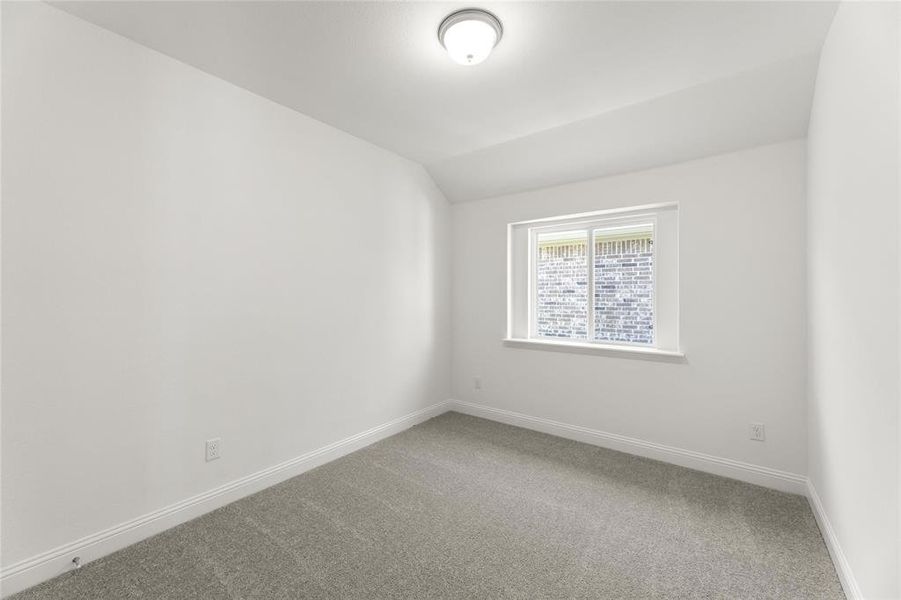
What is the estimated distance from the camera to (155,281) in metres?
1.95

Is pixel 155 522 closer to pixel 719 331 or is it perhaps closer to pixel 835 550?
pixel 835 550

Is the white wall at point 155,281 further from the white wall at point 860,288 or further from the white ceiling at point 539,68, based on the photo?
the white wall at point 860,288

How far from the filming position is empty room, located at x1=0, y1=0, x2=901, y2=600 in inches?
61.3

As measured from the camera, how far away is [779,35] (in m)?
1.75

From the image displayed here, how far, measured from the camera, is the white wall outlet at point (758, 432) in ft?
7.98

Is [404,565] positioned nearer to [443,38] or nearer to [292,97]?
[443,38]

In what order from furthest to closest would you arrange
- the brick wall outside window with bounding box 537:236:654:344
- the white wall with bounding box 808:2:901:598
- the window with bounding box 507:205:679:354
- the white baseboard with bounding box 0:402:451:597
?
the brick wall outside window with bounding box 537:236:654:344 < the window with bounding box 507:205:679:354 < the white baseboard with bounding box 0:402:451:597 < the white wall with bounding box 808:2:901:598

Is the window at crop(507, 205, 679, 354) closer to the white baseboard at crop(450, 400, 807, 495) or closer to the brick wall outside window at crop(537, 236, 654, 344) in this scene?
the brick wall outside window at crop(537, 236, 654, 344)

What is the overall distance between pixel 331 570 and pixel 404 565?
1.04ft

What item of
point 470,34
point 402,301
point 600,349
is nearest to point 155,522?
point 402,301

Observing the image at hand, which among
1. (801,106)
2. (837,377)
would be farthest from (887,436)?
(801,106)

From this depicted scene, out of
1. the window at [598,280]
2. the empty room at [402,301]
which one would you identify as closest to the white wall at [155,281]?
the empty room at [402,301]

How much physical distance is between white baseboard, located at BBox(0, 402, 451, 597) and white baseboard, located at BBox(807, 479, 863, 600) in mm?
2708

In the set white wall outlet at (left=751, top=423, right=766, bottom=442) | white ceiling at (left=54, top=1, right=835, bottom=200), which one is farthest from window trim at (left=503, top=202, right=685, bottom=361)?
white wall outlet at (left=751, top=423, right=766, bottom=442)
